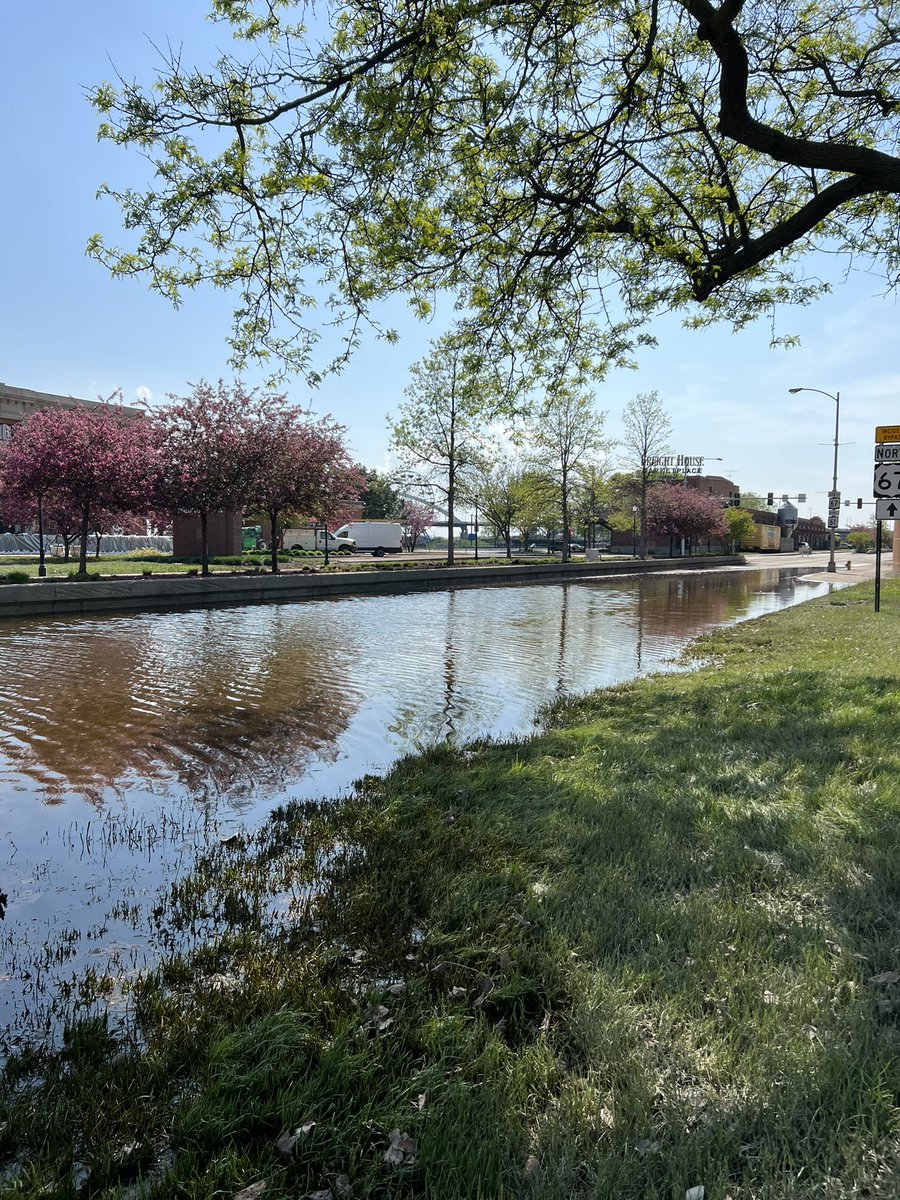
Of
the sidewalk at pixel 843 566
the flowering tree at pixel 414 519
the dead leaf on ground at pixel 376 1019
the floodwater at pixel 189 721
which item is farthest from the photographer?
the flowering tree at pixel 414 519

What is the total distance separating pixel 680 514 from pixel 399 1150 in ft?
219

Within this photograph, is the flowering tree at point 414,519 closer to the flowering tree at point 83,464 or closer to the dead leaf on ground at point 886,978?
the flowering tree at point 83,464

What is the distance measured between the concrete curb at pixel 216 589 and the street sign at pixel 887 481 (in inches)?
685

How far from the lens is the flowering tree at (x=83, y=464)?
72.0 feet

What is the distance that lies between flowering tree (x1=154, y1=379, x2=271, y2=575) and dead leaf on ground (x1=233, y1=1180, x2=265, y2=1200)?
2427 cm

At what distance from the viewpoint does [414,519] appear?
63.2m

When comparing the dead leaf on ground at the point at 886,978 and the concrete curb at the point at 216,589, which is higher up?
the concrete curb at the point at 216,589

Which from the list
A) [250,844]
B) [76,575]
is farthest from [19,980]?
[76,575]

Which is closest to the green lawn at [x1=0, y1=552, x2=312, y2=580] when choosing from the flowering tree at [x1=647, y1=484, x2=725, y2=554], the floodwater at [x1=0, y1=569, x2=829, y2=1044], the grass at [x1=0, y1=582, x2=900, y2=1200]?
the floodwater at [x1=0, y1=569, x2=829, y2=1044]

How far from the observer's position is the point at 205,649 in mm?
13641

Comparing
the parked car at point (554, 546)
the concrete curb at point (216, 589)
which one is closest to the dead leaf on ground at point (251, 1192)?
the concrete curb at point (216, 589)

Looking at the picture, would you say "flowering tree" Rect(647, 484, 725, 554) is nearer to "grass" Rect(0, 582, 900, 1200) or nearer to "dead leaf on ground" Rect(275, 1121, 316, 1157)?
"grass" Rect(0, 582, 900, 1200)

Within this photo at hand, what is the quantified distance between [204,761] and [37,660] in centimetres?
682

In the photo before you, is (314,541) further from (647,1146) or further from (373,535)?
(647,1146)
